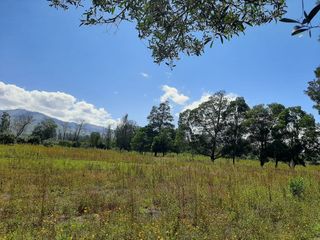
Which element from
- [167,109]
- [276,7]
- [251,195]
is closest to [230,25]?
[276,7]

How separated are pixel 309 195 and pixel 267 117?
121ft

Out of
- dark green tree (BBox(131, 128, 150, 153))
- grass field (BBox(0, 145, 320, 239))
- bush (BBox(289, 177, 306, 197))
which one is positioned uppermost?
dark green tree (BBox(131, 128, 150, 153))

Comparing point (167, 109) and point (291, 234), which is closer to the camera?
point (291, 234)

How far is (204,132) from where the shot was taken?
53.6m

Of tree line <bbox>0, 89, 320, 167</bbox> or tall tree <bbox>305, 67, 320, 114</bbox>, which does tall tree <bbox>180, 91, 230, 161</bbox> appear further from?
tall tree <bbox>305, 67, 320, 114</bbox>

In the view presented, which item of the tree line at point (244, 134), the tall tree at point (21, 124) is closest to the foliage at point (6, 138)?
the tree line at point (244, 134)

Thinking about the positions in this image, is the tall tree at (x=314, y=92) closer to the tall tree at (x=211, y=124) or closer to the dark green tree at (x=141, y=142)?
the tall tree at (x=211, y=124)

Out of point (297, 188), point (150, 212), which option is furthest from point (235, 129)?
point (150, 212)

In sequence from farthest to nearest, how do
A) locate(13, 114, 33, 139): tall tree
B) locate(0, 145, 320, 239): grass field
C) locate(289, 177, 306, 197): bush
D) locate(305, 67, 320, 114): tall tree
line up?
1. locate(13, 114, 33, 139): tall tree
2. locate(305, 67, 320, 114): tall tree
3. locate(289, 177, 306, 197): bush
4. locate(0, 145, 320, 239): grass field

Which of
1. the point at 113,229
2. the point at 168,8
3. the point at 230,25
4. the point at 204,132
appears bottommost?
the point at 113,229

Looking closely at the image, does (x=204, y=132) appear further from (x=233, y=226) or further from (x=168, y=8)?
(x=168, y=8)

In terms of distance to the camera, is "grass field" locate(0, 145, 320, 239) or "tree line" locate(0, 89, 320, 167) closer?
"grass field" locate(0, 145, 320, 239)

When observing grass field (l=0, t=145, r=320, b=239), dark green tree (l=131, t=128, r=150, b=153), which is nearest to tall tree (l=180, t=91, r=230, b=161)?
dark green tree (l=131, t=128, r=150, b=153)

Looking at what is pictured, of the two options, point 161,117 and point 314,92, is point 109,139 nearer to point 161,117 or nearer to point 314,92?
point 161,117
